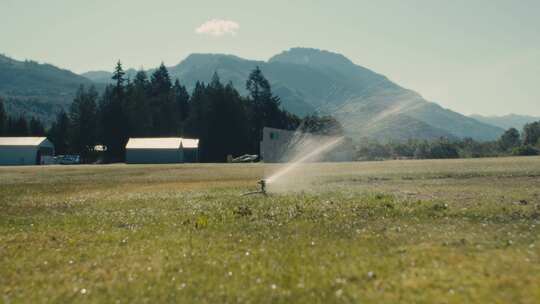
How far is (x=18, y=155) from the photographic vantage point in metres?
127

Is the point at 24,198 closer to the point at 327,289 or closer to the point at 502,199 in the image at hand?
the point at 327,289

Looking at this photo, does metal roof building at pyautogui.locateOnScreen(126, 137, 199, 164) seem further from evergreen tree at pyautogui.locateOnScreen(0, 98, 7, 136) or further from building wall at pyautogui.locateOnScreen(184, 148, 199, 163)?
evergreen tree at pyautogui.locateOnScreen(0, 98, 7, 136)

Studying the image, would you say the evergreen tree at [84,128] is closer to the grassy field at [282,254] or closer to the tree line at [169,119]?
the tree line at [169,119]

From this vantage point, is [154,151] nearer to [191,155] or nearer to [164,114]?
[191,155]

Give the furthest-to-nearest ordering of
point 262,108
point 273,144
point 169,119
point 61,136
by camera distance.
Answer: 1. point 61,136
2. point 262,108
3. point 169,119
4. point 273,144

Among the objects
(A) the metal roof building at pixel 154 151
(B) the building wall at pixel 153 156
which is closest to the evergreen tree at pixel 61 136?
(A) the metal roof building at pixel 154 151

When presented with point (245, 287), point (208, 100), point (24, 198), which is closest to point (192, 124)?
point (208, 100)

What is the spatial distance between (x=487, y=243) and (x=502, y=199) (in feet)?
36.6

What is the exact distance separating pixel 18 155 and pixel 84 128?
23037 millimetres

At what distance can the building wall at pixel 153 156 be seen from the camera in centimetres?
12100

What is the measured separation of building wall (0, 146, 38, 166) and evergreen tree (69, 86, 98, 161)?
17.8 m

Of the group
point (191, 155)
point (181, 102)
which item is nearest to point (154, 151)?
point (191, 155)

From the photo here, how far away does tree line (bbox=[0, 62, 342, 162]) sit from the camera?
448ft

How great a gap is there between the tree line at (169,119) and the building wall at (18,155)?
721 inches
